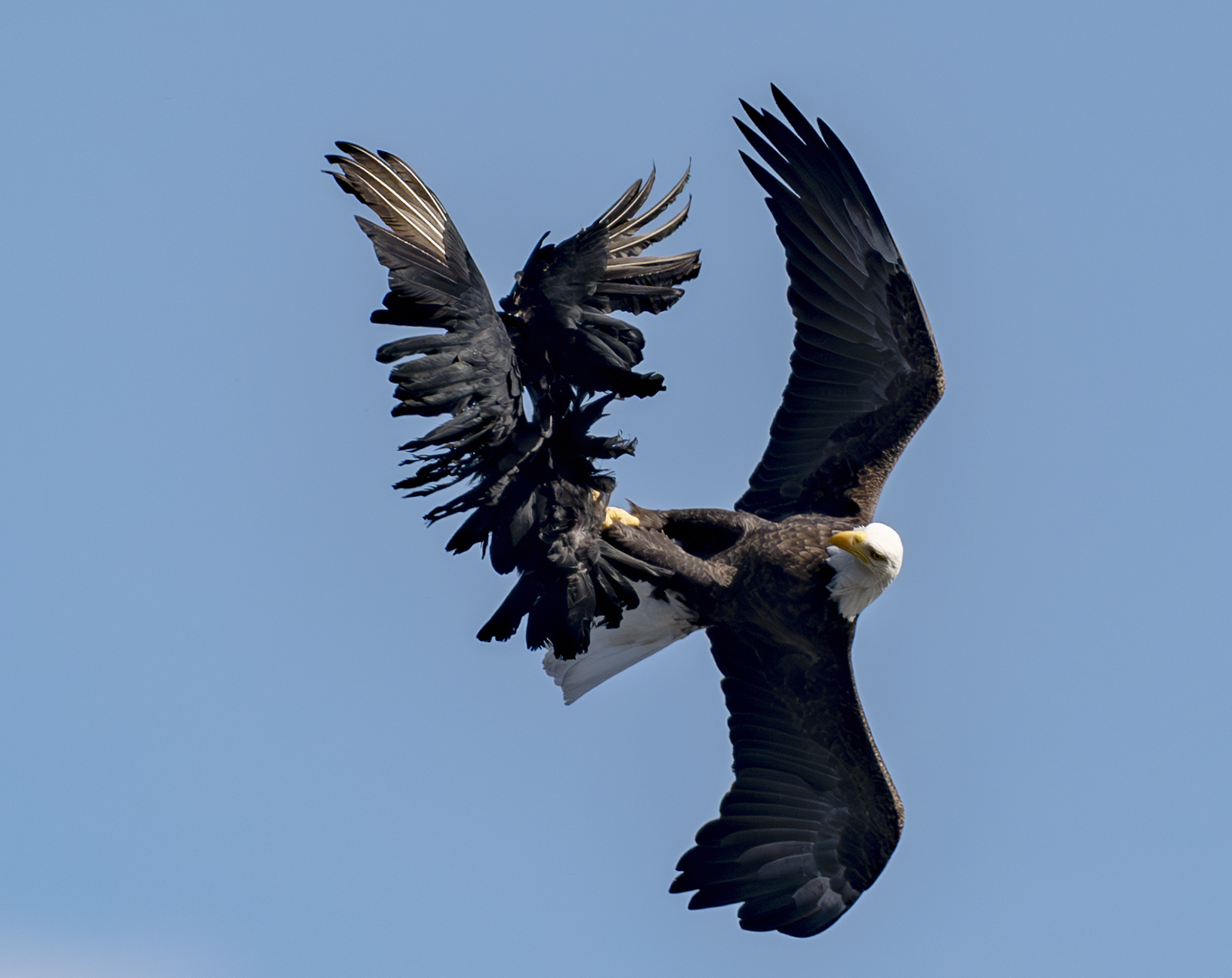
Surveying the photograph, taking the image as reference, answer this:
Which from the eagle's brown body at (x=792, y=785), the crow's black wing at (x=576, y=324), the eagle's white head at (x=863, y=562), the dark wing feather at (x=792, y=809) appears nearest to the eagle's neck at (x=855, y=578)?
the eagle's white head at (x=863, y=562)

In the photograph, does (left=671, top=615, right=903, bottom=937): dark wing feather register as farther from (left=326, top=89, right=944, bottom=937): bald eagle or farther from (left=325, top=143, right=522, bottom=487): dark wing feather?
(left=325, top=143, right=522, bottom=487): dark wing feather

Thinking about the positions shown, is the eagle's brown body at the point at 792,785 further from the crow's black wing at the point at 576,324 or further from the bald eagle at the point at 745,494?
the crow's black wing at the point at 576,324

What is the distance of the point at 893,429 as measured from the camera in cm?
955

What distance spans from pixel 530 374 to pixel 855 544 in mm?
2063

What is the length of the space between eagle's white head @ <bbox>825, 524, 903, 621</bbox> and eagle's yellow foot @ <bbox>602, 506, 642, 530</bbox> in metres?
1.00

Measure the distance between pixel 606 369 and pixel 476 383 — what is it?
646 mm

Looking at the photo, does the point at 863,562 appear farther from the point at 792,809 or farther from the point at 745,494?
the point at 792,809

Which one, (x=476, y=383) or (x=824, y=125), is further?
(x=824, y=125)

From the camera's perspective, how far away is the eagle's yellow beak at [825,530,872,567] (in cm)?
894

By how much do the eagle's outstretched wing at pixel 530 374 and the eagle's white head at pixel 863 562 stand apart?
1156 mm

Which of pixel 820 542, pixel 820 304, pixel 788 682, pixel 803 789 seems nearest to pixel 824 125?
pixel 820 304

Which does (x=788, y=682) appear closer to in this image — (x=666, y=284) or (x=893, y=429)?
(x=893, y=429)

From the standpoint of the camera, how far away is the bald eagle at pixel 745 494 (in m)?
7.55

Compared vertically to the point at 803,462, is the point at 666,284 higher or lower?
higher
